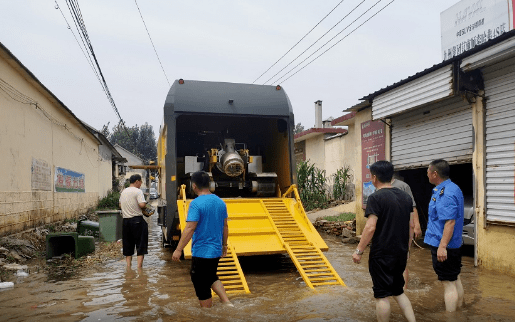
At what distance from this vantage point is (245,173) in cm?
910

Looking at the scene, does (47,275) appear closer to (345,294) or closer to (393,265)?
(345,294)

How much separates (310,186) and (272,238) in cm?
1361

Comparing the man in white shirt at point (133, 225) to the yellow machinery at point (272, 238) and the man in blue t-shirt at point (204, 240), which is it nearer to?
the yellow machinery at point (272, 238)

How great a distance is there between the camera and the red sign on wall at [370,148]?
11.0m

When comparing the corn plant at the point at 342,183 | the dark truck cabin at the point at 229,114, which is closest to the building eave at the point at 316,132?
the corn plant at the point at 342,183

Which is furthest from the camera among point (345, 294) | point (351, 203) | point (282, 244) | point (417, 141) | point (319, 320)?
point (351, 203)

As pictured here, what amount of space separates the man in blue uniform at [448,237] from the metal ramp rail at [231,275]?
7.88 feet

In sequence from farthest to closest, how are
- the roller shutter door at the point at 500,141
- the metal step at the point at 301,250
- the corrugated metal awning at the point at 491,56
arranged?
the roller shutter door at the point at 500,141 → the corrugated metal awning at the point at 491,56 → the metal step at the point at 301,250

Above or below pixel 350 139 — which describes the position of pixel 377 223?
below

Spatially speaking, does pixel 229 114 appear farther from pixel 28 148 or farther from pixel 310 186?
pixel 310 186

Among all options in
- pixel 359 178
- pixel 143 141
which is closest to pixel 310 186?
pixel 359 178

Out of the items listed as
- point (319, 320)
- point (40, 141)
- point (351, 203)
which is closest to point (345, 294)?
point (319, 320)

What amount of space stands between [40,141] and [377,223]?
35.1 feet

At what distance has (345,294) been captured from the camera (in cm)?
557
